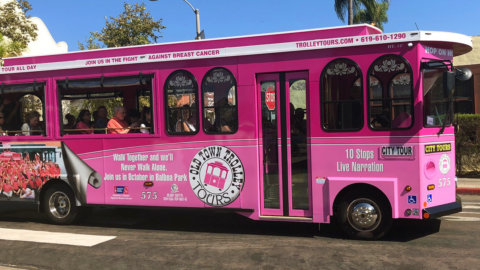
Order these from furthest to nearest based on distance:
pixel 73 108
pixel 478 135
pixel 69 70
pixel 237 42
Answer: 1. pixel 478 135
2. pixel 73 108
3. pixel 69 70
4. pixel 237 42

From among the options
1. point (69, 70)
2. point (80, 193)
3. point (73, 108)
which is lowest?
point (80, 193)

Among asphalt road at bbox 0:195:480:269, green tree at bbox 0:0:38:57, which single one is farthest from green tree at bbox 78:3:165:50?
asphalt road at bbox 0:195:480:269

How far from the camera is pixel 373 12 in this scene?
27.0 meters

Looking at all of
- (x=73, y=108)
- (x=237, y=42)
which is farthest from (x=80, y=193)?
(x=237, y=42)

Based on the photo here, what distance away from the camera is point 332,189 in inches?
250

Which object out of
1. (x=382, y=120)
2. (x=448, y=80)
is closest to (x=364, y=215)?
(x=382, y=120)

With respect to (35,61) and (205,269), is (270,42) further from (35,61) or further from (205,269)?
(35,61)

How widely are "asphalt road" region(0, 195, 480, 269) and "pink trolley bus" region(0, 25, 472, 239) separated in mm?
417

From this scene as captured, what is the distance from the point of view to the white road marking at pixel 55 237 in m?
6.84

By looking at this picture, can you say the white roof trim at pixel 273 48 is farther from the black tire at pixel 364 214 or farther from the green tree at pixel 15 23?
the green tree at pixel 15 23

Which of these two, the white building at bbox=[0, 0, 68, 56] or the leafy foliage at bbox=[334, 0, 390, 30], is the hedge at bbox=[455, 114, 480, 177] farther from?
the white building at bbox=[0, 0, 68, 56]

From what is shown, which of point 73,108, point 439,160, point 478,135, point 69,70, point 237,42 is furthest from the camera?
point 478,135

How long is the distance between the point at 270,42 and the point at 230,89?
3.12 feet

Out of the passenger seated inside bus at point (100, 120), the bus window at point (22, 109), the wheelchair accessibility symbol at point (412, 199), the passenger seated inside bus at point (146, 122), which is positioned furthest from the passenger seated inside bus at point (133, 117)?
the wheelchair accessibility symbol at point (412, 199)
